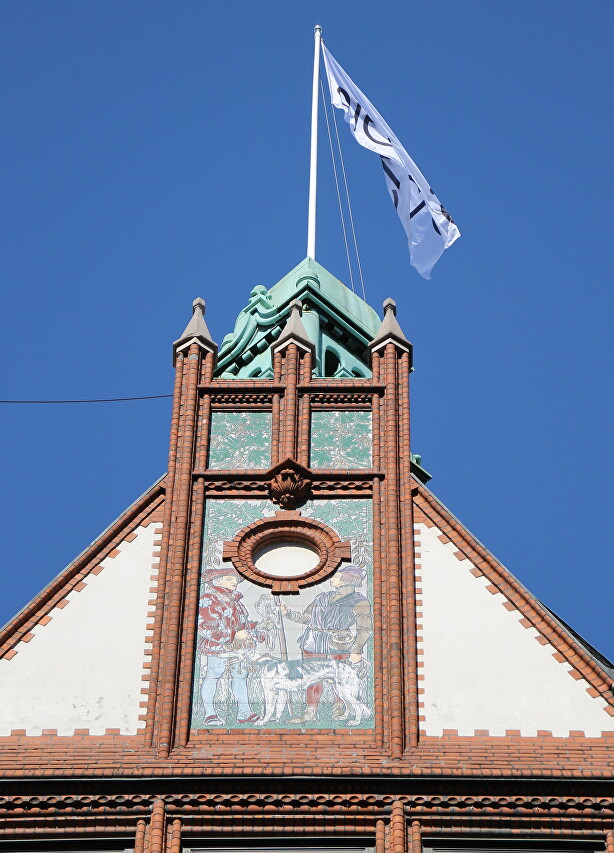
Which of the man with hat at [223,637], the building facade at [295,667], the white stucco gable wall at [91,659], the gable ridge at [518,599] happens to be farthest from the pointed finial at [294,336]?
the man with hat at [223,637]

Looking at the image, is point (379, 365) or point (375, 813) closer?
point (375, 813)

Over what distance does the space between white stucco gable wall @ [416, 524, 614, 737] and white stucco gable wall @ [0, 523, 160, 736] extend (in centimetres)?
343

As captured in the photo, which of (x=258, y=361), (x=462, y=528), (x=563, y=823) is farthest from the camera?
(x=258, y=361)

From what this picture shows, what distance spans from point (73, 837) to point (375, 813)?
334 cm

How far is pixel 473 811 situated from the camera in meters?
20.3

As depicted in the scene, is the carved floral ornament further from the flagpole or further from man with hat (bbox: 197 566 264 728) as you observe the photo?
the flagpole

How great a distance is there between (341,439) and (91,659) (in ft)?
15.4

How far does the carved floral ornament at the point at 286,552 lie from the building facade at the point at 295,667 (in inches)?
1.1

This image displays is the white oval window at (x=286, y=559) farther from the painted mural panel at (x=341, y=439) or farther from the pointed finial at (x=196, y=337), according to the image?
the pointed finial at (x=196, y=337)

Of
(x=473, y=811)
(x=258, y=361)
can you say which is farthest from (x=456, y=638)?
(x=258, y=361)

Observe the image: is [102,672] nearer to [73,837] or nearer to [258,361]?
[73,837]

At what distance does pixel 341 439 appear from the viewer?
80.2 ft

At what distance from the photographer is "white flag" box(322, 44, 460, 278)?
98.5 feet

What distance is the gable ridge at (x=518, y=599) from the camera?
21.7 meters
